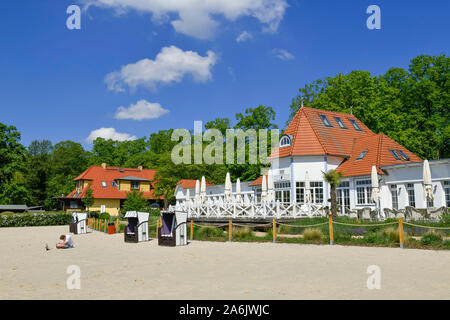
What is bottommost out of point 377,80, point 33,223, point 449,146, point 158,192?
point 33,223

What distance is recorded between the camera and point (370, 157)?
27.3 m

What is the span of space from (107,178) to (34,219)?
16.9m

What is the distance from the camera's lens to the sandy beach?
264 inches

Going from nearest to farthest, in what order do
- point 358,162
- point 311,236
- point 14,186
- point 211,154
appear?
point 311,236 → point 358,162 → point 14,186 → point 211,154

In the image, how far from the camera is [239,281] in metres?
7.88

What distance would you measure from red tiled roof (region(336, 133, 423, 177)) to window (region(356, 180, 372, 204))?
0.72 m

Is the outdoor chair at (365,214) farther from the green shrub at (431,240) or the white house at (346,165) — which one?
the green shrub at (431,240)

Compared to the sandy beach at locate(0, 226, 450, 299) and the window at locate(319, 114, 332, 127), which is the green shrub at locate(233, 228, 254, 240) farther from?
the window at locate(319, 114, 332, 127)

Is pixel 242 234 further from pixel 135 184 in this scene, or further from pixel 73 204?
pixel 73 204

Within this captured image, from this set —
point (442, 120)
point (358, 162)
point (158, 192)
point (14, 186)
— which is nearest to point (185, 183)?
point (158, 192)

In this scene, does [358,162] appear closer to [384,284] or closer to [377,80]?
[377,80]

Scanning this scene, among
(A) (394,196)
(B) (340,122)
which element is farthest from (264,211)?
(B) (340,122)

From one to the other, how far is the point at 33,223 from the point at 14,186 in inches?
296

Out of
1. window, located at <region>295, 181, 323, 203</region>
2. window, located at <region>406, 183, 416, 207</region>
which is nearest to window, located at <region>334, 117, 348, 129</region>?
window, located at <region>295, 181, 323, 203</region>
